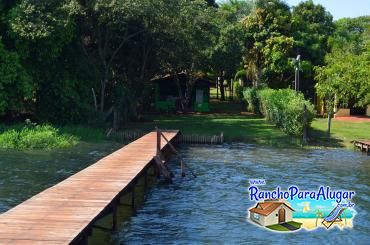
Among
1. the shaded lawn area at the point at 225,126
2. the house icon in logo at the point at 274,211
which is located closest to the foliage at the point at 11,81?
the shaded lawn area at the point at 225,126

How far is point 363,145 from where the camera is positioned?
33.7 meters

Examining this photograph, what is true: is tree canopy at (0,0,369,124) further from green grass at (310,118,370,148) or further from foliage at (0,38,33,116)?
green grass at (310,118,370,148)

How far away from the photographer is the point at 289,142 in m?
36.3

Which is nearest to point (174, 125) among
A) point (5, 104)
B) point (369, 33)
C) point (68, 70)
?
point (68, 70)

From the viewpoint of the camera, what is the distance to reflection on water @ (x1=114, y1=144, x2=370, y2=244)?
15.4 meters

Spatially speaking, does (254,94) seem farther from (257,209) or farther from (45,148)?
(257,209)

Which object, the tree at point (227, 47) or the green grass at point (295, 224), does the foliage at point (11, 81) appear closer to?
the tree at point (227, 47)

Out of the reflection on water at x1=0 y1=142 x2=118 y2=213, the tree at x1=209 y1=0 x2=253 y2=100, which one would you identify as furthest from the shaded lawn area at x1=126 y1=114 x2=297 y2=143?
the reflection on water at x1=0 y1=142 x2=118 y2=213

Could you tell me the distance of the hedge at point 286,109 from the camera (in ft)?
119

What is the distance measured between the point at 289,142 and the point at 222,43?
21976mm

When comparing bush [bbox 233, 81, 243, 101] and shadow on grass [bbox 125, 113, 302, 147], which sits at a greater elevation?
bush [bbox 233, 81, 243, 101]

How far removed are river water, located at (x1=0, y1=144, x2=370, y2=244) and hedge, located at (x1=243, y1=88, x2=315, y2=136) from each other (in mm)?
2995

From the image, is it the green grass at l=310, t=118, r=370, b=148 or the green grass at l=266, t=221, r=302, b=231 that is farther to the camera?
the green grass at l=310, t=118, r=370, b=148

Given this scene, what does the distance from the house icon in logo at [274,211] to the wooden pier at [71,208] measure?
4056 millimetres
